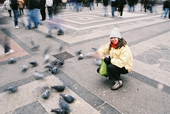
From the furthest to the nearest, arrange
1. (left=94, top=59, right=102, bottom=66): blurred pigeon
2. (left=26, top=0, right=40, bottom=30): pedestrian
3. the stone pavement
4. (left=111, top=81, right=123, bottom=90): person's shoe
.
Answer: (left=26, top=0, right=40, bottom=30): pedestrian < (left=94, top=59, right=102, bottom=66): blurred pigeon < (left=111, top=81, right=123, bottom=90): person's shoe < the stone pavement

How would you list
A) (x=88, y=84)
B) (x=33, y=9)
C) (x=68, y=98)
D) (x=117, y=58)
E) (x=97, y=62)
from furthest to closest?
(x=33, y=9), (x=97, y=62), (x=88, y=84), (x=117, y=58), (x=68, y=98)

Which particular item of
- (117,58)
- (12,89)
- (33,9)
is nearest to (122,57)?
(117,58)

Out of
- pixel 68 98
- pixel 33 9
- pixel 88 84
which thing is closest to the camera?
pixel 68 98

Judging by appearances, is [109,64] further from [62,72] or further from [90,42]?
[90,42]

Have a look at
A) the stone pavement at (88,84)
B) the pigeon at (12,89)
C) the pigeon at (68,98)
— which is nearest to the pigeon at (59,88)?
the stone pavement at (88,84)

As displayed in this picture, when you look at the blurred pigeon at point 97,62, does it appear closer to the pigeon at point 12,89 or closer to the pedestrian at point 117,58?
the pedestrian at point 117,58

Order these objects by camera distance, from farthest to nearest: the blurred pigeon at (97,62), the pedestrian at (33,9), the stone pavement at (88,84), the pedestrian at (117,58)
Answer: the pedestrian at (33,9), the blurred pigeon at (97,62), the pedestrian at (117,58), the stone pavement at (88,84)

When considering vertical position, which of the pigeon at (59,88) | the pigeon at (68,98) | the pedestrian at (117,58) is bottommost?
the pigeon at (68,98)

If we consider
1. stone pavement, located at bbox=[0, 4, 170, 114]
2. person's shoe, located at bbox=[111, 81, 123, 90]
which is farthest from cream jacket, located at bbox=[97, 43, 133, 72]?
A: stone pavement, located at bbox=[0, 4, 170, 114]

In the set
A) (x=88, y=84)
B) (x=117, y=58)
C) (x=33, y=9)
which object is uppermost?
(x=33, y=9)

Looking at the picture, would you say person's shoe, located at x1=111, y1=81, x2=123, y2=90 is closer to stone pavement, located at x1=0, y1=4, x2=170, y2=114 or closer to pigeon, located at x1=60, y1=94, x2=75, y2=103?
stone pavement, located at x1=0, y1=4, x2=170, y2=114

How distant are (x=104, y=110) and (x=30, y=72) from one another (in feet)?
A: 6.97

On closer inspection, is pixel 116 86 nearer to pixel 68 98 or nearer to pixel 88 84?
pixel 88 84

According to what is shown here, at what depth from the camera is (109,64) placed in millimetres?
3268
